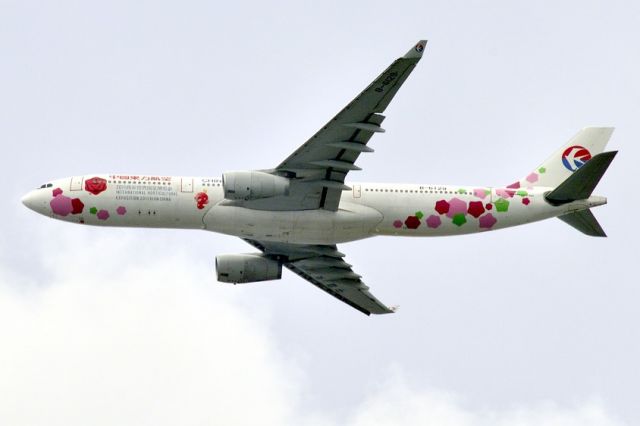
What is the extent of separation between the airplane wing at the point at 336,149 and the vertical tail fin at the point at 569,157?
13.2m

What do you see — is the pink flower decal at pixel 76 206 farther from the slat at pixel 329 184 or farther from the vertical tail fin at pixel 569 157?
the vertical tail fin at pixel 569 157

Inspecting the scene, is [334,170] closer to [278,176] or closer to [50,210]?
[278,176]

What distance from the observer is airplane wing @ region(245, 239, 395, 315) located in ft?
253

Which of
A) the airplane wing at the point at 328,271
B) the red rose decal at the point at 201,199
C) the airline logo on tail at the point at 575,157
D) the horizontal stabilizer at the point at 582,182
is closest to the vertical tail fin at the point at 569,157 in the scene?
the airline logo on tail at the point at 575,157

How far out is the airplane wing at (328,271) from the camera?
7700 cm

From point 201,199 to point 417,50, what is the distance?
16.3 m

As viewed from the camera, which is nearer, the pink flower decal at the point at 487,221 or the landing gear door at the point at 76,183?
the landing gear door at the point at 76,183

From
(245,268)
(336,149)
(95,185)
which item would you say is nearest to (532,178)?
(336,149)

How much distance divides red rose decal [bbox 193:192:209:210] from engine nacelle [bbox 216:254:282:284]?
22.2ft

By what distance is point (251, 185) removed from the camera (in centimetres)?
6819

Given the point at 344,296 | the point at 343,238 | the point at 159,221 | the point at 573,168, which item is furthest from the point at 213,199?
the point at 573,168

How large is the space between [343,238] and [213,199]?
782 centimetres

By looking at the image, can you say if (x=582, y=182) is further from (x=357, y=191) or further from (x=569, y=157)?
(x=357, y=191)

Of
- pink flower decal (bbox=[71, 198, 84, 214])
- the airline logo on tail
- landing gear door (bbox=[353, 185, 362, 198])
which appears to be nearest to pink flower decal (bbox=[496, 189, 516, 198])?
the airline logo on tail
